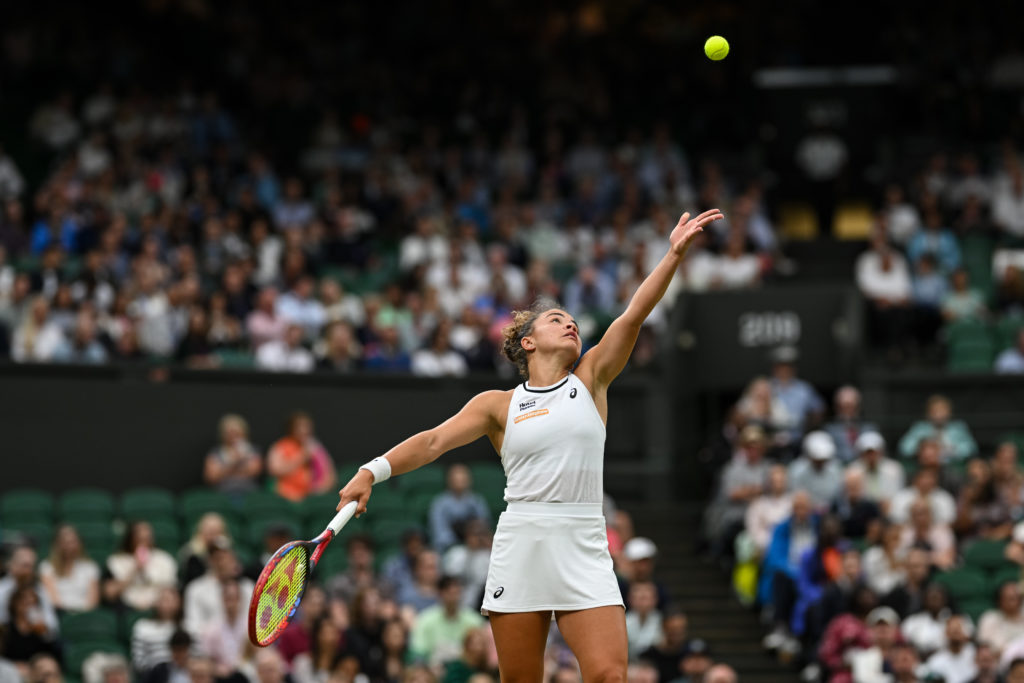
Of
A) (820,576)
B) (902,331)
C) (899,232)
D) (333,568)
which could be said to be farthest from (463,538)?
(899,232)

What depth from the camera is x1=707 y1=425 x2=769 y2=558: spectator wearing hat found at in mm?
14430

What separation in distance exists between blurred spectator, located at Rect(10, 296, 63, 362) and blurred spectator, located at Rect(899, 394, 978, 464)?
796cm

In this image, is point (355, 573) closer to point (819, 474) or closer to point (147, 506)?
point (147, 506)

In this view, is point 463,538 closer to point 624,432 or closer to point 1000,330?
point 624,432

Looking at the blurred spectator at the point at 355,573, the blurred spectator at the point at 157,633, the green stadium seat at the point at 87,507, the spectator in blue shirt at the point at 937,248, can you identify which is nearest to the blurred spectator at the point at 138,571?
the blurred spectator at the point at 157,633

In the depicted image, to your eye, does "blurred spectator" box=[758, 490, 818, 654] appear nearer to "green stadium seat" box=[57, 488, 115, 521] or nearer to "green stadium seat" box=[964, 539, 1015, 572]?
"green stadium seat" box=[964, 539, 1015, 572]

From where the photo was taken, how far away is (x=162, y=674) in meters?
11.1

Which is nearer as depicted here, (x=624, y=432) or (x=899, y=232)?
(x=624, y=432)

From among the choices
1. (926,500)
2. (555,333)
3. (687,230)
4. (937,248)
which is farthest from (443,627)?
(937,248)

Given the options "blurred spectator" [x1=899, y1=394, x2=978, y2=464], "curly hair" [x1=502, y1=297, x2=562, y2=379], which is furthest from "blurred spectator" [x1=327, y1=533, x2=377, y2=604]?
"curly hair" [x1=502, y1=297, x2=562, y2=379]

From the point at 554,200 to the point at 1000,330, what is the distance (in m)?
5.52

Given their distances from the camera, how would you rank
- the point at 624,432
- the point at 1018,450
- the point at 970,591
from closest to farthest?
1. the point at 970,591
2. the point at 1018,450
3. the point at 624,432

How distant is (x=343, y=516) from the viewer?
642 cm

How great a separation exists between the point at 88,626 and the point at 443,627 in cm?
253
